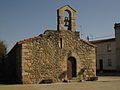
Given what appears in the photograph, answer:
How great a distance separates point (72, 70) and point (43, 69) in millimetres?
3316

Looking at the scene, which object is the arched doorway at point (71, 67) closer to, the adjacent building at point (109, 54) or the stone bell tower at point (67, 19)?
the stone bell tower at point (67, 19)

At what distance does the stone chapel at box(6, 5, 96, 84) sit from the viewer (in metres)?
20.4

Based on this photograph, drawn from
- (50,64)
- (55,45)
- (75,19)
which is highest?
(75,19)

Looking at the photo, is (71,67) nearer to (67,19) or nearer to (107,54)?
(67,19)

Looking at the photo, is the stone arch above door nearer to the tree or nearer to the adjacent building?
the tree

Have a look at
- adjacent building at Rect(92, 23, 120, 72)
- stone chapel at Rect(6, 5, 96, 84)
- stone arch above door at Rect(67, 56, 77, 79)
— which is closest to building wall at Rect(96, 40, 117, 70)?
adjacent building at Rect(92, 23, 120, 72)

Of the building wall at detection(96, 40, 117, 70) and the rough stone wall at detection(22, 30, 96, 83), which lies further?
the building wall at detection(96, 40, 117, 70)

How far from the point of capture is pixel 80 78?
74.4 feet

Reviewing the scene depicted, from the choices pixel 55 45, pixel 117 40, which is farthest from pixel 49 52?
pixel 117 40

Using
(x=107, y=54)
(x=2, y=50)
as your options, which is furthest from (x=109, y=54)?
(x=2, y=50)

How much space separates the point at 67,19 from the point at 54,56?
4160mm

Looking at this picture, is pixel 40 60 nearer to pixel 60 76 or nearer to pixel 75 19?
pixel 60 76

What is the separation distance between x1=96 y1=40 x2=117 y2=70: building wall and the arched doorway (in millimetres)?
19245

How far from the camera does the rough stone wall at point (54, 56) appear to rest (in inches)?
805
